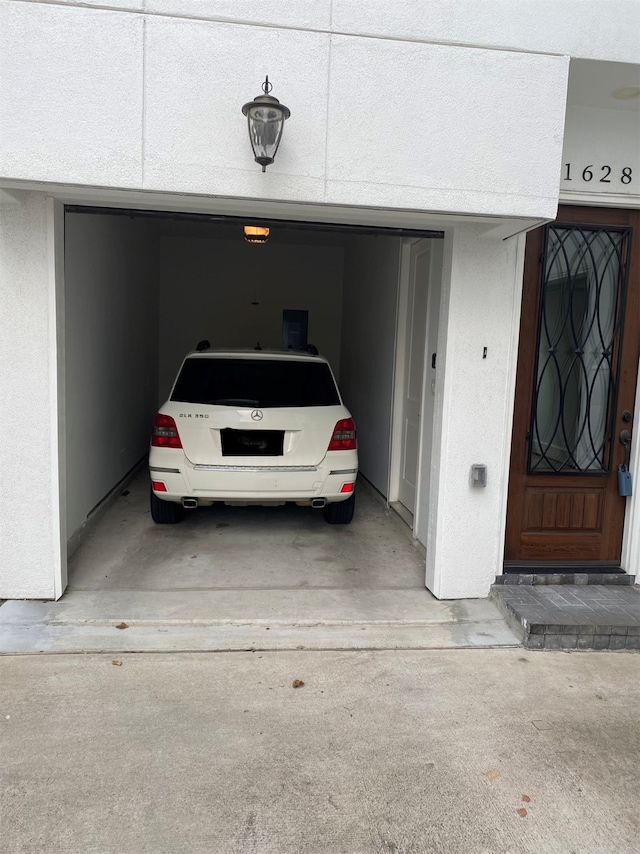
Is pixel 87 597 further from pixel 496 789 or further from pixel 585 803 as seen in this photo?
pixel 585 803

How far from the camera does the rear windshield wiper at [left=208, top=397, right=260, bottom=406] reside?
5027mm

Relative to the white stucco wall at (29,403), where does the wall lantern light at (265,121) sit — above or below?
above

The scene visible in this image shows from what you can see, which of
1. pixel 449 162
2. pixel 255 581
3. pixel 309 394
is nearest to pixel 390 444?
pixel 309 394

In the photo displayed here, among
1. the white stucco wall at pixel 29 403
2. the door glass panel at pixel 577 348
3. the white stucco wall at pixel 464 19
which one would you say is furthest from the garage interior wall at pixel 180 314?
the door glass panel at pixel 577 348

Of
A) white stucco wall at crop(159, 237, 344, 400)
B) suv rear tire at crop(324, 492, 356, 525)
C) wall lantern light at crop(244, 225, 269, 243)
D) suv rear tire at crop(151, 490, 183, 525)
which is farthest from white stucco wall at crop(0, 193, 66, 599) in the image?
white stucco wall at crop(159, 237, 344, 400)

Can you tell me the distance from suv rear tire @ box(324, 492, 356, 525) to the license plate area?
1010 millimetres

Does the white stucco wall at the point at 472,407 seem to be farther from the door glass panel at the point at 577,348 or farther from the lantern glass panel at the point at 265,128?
the lantern glass panel at the point at 265,128

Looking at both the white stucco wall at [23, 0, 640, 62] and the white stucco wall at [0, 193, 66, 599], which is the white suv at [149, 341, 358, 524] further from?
the white stucco wall at [23, 0, 640, 62]

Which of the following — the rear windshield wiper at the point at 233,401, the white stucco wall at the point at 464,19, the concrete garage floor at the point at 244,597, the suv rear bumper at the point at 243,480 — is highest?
the white stucco wall at the point at 464,19

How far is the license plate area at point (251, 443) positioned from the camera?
4.96m

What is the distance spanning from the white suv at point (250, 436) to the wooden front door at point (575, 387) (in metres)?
1.56

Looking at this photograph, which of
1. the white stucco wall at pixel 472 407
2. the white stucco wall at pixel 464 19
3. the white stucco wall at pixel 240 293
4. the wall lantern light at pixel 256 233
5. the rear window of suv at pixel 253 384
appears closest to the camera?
the white stucco wall at pixel 464 19

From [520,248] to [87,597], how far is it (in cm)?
380

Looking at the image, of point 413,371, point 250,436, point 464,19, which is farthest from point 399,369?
point 464,19
